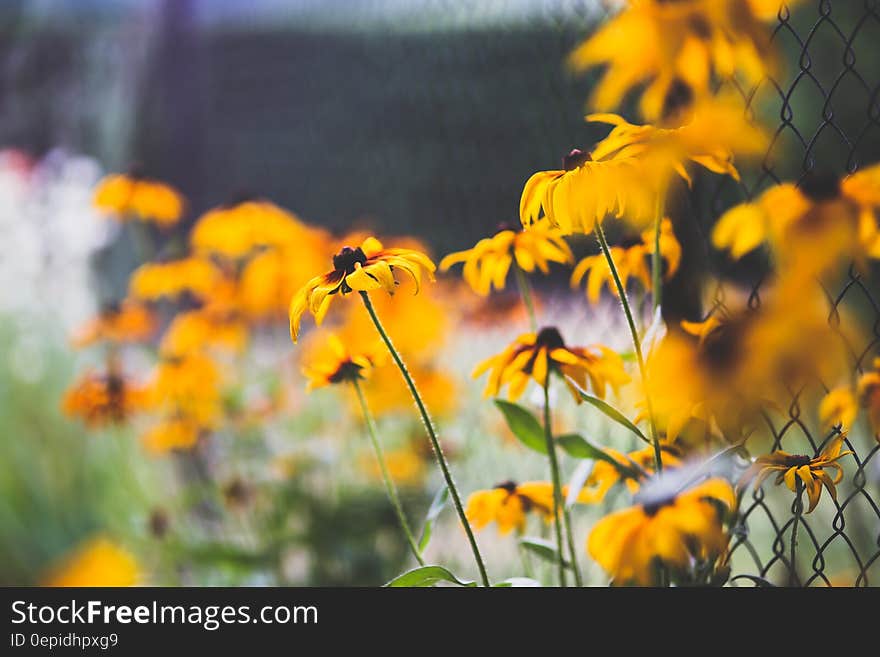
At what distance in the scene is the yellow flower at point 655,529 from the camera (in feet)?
2.02

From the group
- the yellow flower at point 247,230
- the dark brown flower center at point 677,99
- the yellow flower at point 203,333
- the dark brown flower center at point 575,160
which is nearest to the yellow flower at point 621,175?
the dark brown flower center at point 575,160

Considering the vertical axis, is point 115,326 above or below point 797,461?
above

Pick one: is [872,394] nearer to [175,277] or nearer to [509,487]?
[509,487]

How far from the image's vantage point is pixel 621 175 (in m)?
0.68

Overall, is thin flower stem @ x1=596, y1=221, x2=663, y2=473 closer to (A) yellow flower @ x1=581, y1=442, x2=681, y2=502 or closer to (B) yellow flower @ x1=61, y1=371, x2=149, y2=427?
(A) yellow flower @ x1=581, y1=442, x2=681, y2=502

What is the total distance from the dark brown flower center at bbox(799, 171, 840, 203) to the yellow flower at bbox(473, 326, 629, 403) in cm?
20

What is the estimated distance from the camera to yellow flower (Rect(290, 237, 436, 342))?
69cm

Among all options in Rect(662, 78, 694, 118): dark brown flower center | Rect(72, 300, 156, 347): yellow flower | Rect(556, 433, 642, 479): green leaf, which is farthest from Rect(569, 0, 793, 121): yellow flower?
Rect(72, 300, 156, 347): yellow flower

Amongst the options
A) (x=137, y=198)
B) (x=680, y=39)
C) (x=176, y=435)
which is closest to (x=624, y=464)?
(x=680, y=39)

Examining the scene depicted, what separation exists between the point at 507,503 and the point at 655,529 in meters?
0.24
